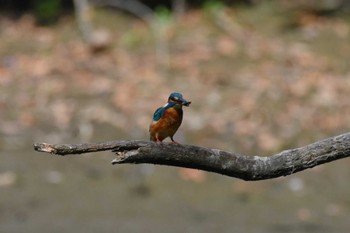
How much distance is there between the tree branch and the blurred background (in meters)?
5.15

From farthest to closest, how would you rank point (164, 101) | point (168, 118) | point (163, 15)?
point (163, 15) < point (164, 101) < point (168, 118)

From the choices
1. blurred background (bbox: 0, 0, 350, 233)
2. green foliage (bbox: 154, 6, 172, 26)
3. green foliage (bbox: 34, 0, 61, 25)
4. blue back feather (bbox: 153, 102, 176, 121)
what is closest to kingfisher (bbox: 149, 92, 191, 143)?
blue back feather (bbox: 153, 102, 176, 121)

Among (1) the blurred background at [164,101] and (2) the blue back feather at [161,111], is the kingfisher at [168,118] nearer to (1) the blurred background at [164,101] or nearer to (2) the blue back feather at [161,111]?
(2) the blue back feather at [161,111]

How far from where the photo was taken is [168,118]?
8.83 feet

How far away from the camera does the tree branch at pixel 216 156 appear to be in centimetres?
263

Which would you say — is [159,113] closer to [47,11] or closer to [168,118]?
[168,118]

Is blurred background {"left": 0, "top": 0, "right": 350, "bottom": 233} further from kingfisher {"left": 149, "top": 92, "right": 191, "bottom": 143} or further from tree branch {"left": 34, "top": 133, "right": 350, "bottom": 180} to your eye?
kingfisher {"left": 149, "top": 92, "right": 191, "bottom": 143}

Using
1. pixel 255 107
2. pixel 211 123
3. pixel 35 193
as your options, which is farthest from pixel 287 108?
pixel 35 193

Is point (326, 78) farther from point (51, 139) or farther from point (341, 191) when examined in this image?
point (51, 139)

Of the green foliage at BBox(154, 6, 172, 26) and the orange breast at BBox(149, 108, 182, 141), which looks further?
the green foliage at BBox(154, 6, 172, 26)

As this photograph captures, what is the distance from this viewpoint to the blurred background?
8.44 meters

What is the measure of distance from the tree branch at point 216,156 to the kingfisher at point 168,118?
72mm

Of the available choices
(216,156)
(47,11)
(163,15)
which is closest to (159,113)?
(216,156)

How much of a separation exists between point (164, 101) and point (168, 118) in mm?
7804
